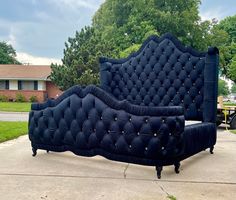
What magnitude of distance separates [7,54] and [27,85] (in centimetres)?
2119

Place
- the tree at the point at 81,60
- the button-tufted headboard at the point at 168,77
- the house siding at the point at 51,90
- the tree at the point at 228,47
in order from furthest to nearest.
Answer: the house siding at the point at 51,90
the tree at the point at 228,47
the tree at the point at 81,60
the button-tufted headboard at the point at 168,77

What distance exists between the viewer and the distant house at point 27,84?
31.7 meters

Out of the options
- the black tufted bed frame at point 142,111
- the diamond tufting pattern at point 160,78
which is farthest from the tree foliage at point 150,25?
the black tufted bed frame at point 142,111

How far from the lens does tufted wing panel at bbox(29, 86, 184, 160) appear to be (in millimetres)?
4078

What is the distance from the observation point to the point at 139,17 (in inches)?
1185

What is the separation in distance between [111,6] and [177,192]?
3121 centimetres

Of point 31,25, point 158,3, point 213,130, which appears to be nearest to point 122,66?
point 213,130

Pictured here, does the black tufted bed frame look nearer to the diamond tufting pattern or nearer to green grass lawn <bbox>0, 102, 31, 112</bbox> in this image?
the diamond tufting pattern

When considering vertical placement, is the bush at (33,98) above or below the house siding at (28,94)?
below

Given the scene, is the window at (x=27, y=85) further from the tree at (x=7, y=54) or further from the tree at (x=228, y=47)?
the tree at (x=228, y=47)

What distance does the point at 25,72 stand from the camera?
1300 inches

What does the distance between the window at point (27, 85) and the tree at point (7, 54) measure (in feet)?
56.5

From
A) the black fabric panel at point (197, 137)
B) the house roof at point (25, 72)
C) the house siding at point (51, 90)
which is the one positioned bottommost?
the black fabric panel at point (197, 137)

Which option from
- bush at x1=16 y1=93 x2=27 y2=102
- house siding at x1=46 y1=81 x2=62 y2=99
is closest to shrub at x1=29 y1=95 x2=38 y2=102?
bush at x1=16 y1=93 x2=27 y2=102
